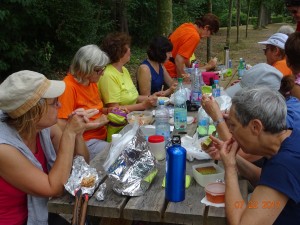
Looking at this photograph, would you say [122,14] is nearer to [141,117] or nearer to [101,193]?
[141,117]

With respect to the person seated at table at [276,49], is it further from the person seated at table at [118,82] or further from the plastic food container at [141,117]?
the plastic food container at [141,117]

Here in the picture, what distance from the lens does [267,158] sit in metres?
1.84

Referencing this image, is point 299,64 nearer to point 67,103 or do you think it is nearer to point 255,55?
point 67,103

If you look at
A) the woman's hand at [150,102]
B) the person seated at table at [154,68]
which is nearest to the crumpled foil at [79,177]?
the woman's hand at [150,102]

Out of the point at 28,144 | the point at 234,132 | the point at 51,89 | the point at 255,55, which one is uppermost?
the point at 51,89

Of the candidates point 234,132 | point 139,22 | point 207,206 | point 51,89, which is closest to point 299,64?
point 234,132

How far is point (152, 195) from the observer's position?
198 centimetres

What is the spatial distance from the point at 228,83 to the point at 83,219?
3.75 meters

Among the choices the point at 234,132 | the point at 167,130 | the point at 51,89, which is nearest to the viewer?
the point at 234,132

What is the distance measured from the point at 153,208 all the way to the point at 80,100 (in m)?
1.67

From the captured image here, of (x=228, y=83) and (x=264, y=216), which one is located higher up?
(x=264, y=216)

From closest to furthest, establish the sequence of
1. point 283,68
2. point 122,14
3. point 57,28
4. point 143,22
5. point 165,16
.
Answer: point 283,68
point 165,16
point 57,28
point 122,14
point 143,22

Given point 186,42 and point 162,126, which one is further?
point 186,42

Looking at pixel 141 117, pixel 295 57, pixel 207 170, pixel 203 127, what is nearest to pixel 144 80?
pixel 141 117
